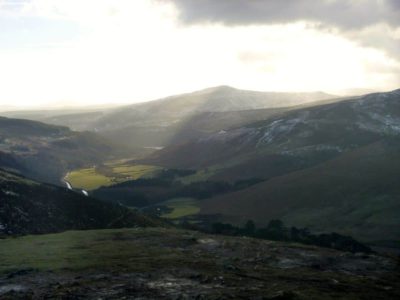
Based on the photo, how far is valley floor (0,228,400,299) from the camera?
48281 millimetres

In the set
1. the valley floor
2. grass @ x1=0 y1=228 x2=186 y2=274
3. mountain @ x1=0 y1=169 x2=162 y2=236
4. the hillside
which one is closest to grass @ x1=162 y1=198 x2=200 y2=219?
the hillside

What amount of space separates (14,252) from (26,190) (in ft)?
130

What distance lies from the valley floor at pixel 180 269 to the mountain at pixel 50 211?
13541mm

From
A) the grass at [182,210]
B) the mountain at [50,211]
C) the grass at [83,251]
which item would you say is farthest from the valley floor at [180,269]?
the grass at [182,210]

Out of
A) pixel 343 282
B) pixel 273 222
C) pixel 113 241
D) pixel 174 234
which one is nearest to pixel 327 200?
pixel 273 222

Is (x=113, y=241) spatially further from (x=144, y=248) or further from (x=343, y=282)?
(x=343, y=282)

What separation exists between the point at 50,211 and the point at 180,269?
167 feet

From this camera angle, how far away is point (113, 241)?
78.6m

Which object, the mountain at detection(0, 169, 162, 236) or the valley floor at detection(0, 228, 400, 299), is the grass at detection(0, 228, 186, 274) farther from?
the mountain at detection(0, 169, 162, 236)

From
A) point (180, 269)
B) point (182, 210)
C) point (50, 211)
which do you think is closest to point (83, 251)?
point (180, 269)

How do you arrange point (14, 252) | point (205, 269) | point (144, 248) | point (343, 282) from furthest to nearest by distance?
point (144, 248)
point (14, 252)
point (205, 269)
point (343, 282)

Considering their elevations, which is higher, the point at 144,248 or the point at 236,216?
the point at 144,248

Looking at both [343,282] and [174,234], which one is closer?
[343,282]

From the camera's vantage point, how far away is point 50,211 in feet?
333
